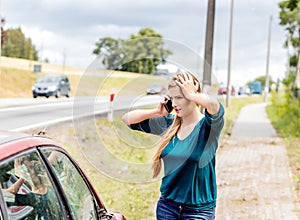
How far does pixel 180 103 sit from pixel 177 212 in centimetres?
76

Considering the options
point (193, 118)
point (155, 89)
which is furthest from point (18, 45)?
point (193, 118)

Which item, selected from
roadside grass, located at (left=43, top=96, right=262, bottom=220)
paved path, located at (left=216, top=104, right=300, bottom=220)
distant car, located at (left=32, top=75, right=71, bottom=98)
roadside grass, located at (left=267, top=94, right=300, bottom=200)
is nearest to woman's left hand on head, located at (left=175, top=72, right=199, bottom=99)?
roadside grass, located at (left=43, top=96, right=262, bottom=220)

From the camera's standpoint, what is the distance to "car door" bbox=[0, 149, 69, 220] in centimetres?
262

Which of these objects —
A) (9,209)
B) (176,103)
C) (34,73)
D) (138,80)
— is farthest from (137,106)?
(34,73)

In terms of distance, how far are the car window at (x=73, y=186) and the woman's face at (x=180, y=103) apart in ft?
2.73

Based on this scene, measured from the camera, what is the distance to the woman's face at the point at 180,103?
4082mm

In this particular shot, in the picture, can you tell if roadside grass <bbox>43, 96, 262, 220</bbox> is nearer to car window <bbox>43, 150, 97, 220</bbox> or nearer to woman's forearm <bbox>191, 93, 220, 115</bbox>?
car window <bbox>43, 150, 97, 220</bbox>

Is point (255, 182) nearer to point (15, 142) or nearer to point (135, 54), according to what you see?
point (135, 54)

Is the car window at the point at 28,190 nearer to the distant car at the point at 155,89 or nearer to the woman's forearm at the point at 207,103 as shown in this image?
the woman's forearm at the point at 207,103

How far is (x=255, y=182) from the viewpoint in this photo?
40.8ft

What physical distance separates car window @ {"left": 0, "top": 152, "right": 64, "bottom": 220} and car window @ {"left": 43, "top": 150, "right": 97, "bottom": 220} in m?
0.15

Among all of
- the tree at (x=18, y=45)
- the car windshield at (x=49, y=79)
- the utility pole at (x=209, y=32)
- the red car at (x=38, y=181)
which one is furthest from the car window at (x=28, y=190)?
the tree at (x=18, y=45)

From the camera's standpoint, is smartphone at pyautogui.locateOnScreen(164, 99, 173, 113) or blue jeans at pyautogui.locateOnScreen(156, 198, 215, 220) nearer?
blue jeans at pyautogui.locateOnScreen(156, 198, 215, 220)

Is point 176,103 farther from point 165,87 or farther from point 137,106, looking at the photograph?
point 137,106
